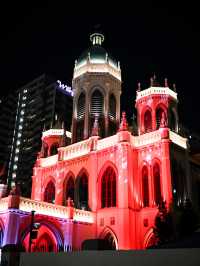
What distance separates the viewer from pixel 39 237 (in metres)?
34.6

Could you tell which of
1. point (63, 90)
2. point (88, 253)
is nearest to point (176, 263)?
point (88, 253)

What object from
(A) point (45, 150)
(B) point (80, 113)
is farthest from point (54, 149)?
(B) point (80, 113)

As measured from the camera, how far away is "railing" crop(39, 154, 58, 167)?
43.9 metres

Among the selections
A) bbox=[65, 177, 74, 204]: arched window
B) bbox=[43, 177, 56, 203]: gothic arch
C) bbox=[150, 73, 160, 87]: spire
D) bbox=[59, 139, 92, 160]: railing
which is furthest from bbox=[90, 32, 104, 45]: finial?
bbox=[65, 177, 74, 204]: arched window

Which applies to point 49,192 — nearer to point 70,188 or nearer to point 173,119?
point 70,188

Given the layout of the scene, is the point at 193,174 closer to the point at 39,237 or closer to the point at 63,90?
the point at 39,237

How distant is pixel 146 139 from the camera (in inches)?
1404

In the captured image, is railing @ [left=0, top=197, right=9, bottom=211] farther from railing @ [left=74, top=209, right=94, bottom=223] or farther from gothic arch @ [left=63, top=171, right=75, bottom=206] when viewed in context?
gothic arch @ [left=63, top=171, right=75, bottom=206]

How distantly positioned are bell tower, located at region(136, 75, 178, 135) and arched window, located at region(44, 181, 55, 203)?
13.6 metres

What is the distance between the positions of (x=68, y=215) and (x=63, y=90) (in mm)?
69356

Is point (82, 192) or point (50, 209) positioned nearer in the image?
point (50, 209)

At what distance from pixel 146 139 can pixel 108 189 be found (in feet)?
22.1

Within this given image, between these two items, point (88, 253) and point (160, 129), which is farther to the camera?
point (160, 129)

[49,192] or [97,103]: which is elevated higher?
[97,103]
